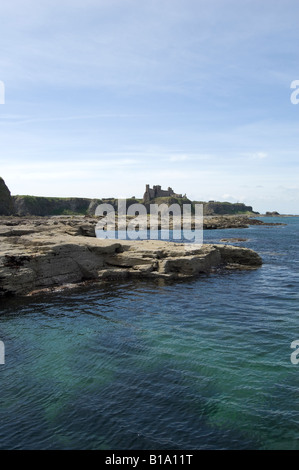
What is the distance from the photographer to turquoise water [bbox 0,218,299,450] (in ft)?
31.4

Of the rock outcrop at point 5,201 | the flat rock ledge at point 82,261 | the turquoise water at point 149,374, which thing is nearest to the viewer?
the turquoise water at point 149,374

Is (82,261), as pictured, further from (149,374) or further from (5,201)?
(5,201)

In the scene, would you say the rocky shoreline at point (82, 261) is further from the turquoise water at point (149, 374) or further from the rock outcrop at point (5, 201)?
the rock outcrop at point (5, 201)

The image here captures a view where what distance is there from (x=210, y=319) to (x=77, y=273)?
14.0 metres

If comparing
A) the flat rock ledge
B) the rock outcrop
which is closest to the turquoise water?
the flat rock ledge

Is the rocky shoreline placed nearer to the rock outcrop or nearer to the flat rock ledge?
the flat rock ledge

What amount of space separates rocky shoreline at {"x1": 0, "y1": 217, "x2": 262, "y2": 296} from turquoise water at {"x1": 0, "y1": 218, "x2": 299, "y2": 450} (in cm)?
273

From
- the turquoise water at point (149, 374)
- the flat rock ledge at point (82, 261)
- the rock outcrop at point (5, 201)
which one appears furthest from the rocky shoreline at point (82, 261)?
the rock outcrop at point (5, 201)

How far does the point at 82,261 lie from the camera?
29422 millimetres

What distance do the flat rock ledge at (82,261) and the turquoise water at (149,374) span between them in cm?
271

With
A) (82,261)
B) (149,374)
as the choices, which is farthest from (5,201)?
(149,374)

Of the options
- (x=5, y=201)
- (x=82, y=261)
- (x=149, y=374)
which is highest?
(x=5, y=201)

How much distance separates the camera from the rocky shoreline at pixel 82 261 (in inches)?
995
